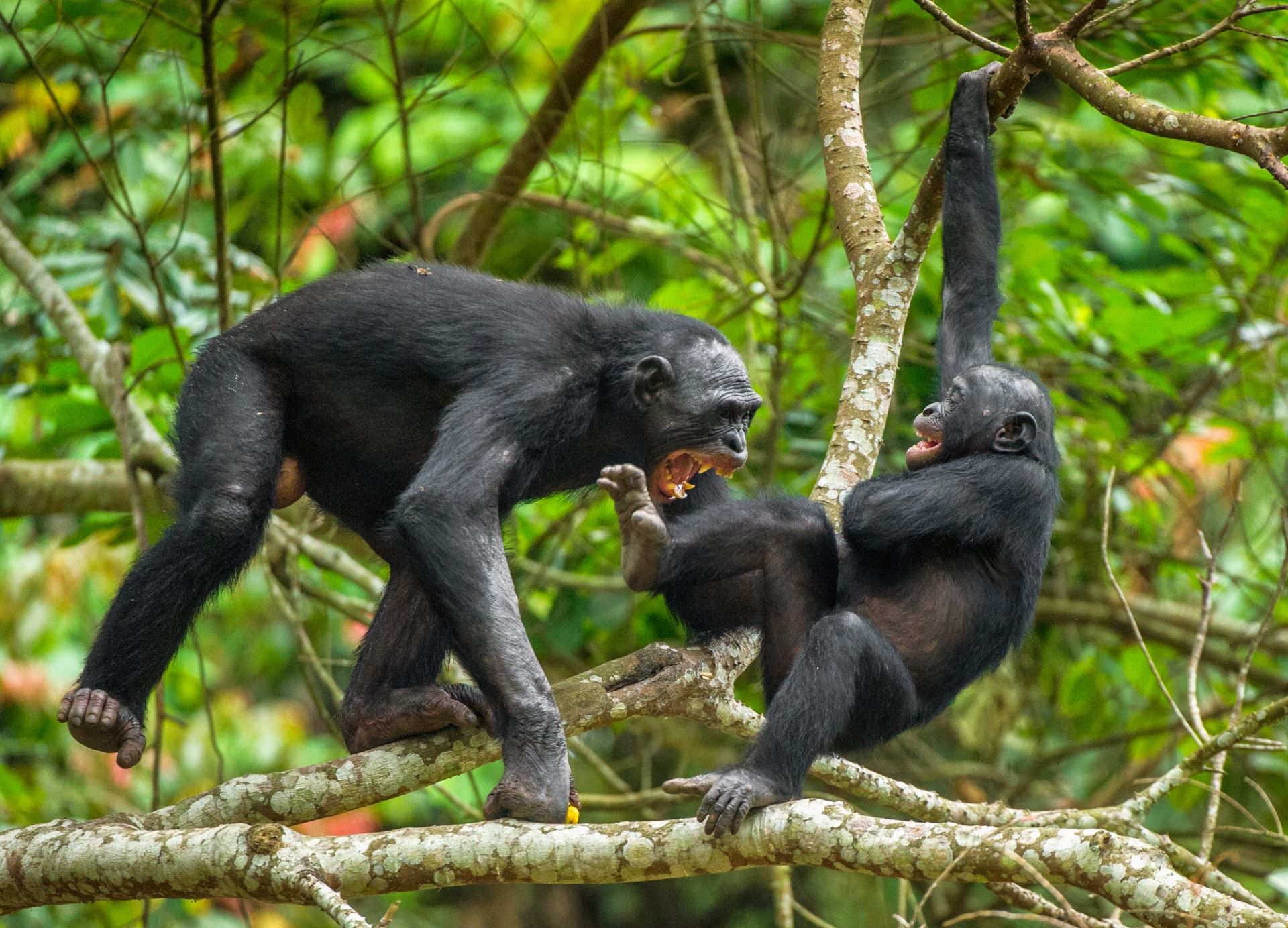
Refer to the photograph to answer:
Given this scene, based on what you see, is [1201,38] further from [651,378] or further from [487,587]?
[487,587]

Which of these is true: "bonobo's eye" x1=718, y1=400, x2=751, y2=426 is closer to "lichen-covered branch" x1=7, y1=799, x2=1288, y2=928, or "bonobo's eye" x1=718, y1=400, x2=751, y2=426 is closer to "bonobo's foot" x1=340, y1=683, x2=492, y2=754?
"bonobo's foot" x1=340, y1=683, x2=492, y2=754

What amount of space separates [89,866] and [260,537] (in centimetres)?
115

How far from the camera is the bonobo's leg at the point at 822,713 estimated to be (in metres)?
3.23

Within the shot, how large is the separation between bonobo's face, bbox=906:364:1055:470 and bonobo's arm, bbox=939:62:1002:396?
0.15 m

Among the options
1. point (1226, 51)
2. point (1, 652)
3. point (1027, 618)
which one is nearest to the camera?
point (1027, 618)

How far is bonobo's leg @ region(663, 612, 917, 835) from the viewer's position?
10.6ft

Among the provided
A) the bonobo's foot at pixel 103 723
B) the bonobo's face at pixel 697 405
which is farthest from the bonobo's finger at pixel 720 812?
the bonobo's foot at pixel 103 723

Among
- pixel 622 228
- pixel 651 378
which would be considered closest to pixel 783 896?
pixel 651 378

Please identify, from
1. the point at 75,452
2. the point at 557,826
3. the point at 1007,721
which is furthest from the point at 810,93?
the point at 557,826

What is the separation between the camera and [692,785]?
3221mm

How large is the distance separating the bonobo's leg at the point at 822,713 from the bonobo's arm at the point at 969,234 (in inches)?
46.8

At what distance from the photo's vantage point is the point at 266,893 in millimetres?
2973

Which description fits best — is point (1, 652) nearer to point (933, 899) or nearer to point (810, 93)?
point (933, 899)

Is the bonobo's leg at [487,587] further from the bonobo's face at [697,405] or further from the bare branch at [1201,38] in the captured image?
the bare branch at [1201,38]
